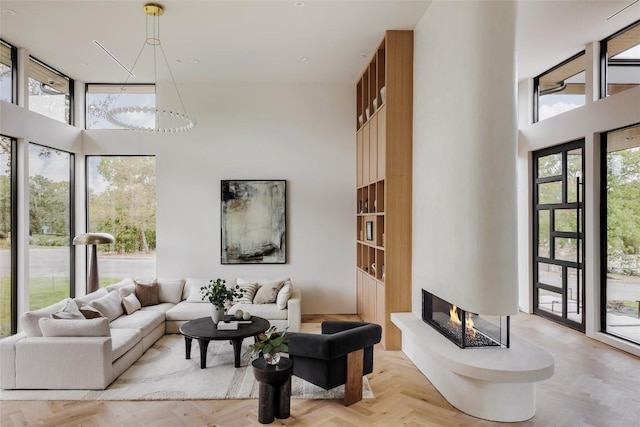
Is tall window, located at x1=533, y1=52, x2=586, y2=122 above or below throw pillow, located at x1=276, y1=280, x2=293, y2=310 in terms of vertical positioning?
above

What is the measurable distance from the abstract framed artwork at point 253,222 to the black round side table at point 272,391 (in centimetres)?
369

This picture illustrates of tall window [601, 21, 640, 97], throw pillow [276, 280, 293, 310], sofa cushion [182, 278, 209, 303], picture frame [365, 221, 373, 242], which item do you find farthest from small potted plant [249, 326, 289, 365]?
tall window [601, 21, 640, 97]

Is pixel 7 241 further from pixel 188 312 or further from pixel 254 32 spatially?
pixel 254 32

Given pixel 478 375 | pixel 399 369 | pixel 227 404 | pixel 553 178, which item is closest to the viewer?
pixel 478 375

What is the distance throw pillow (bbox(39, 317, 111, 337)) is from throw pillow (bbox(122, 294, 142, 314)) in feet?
4.94

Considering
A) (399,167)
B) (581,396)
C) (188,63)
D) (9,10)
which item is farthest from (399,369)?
(9,10)

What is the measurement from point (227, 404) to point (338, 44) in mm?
4581

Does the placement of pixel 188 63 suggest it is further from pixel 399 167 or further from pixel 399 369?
pixel 399 369

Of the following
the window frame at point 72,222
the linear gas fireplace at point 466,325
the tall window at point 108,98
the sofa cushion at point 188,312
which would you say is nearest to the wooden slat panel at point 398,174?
the linear gas fireplace at point 466,325

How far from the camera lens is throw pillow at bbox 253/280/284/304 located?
6.10 metres

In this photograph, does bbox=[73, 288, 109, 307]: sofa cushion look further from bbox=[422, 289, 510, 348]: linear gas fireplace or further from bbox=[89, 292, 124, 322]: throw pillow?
bbox=[422, 289, 510, 348]: linear gas fireplace

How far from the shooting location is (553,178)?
21.3ft

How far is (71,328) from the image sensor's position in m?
3.95

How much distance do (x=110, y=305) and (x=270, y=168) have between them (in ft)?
10.9
